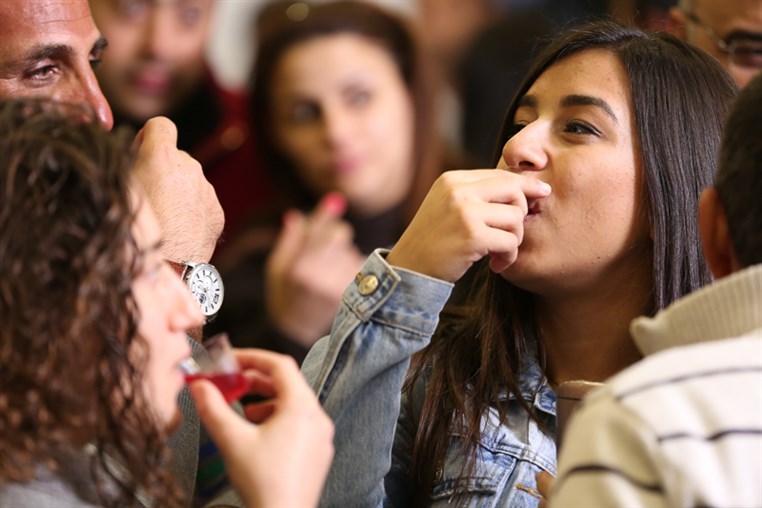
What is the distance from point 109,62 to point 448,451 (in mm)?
2146

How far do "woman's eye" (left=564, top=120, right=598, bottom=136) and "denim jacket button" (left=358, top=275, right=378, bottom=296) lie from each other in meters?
0.41

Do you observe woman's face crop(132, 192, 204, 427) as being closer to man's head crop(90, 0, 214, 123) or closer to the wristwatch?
the wristwatch

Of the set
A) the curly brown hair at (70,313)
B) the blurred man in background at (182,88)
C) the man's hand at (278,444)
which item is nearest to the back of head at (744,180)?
the man's hand at (278,444)

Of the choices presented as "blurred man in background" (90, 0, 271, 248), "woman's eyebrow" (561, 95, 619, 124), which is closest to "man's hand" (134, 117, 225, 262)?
"woman's eyebrow" (561, 95, 619, 124)

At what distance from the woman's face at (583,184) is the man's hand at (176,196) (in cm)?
46

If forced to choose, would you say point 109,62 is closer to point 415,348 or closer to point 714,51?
point 714,51

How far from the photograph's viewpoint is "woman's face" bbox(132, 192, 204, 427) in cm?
121

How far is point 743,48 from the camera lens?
2.49 metres

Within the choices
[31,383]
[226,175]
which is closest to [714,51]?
[226,175]

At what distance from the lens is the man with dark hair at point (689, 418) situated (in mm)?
1064

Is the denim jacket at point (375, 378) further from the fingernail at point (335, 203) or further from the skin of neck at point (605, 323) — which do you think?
the fingernail at point (335, 203)

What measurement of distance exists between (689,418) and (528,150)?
69 centimetres

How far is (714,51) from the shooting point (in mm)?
2549

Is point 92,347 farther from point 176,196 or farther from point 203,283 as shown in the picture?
point 176,196
